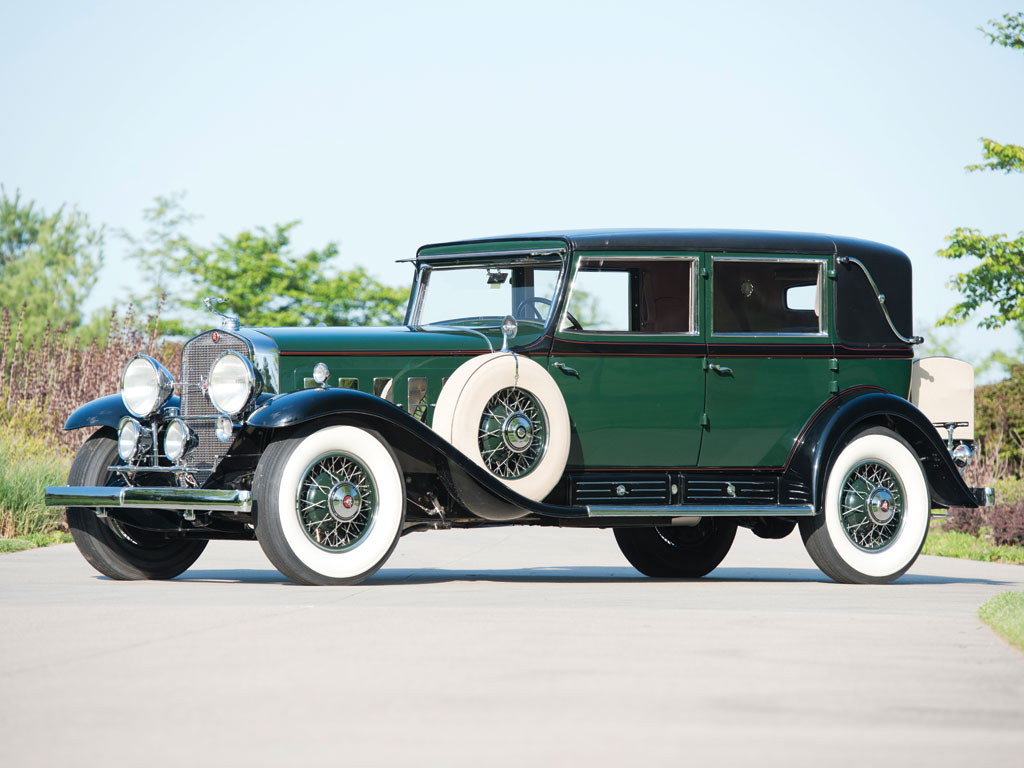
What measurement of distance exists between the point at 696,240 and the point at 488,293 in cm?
147

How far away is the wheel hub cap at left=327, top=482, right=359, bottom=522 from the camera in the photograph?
7836mm

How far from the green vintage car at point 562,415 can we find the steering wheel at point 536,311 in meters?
0.03

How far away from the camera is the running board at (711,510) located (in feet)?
28.7

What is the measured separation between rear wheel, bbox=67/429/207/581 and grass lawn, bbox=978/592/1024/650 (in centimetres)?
500

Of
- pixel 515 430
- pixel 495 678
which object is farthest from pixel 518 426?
pixel 495 678

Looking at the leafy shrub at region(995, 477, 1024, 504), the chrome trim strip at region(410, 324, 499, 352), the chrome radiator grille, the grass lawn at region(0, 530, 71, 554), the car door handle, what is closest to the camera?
the chrome radiator grille

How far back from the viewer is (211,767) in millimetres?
3451

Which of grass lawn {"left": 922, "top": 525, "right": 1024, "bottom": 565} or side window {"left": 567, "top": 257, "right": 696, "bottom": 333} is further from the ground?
side window {"left": 567, "top": 257, "right": 696, "bottom": 333}

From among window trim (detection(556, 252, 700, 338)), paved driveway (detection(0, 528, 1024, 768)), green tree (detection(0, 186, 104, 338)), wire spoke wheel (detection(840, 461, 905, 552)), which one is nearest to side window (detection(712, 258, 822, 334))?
window trim (detection(556, 252, 700, 338))

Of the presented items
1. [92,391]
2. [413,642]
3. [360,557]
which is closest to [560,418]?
[360,557]

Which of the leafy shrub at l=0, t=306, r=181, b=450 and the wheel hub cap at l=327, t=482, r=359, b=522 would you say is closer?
the wheel hub cap at l=327, t=482, r=359, b=522

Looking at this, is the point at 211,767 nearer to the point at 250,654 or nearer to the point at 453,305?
the point at 250,654

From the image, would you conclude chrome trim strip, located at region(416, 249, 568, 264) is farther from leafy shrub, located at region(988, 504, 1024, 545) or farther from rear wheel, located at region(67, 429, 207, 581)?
leafy shrub, located at region(988, 504, 1024, 545)

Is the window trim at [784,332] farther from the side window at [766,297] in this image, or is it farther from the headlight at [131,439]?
the headlight at [131,439]
